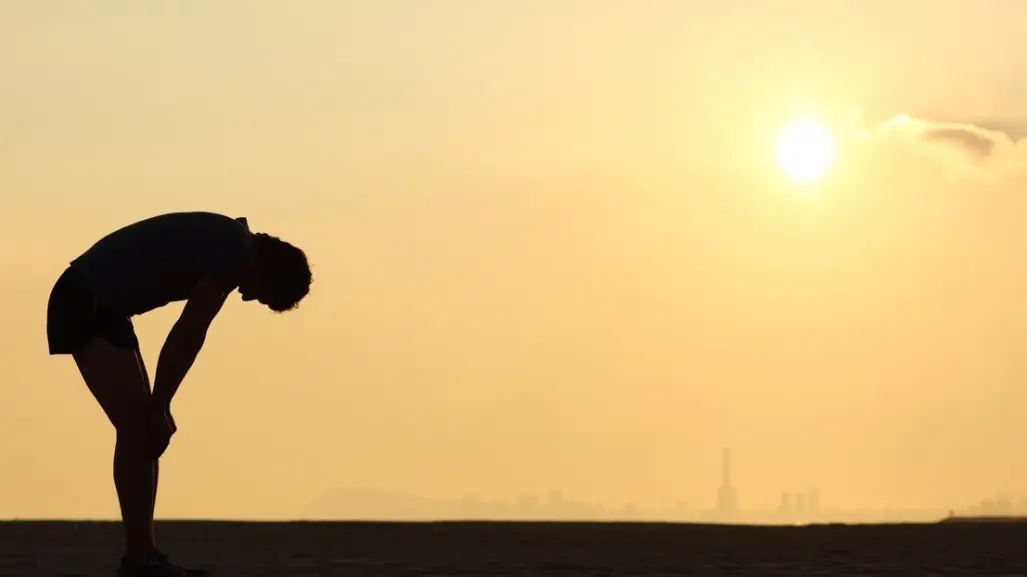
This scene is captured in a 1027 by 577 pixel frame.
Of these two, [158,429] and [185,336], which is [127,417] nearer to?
[158,429]

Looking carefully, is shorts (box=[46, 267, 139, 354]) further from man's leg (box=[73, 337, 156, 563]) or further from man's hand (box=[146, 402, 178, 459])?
man's hand (box=[146, 402, 178, 459])

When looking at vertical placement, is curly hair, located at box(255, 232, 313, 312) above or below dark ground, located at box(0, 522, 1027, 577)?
above

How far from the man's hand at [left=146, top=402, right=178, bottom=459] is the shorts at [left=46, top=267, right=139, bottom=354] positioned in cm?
32

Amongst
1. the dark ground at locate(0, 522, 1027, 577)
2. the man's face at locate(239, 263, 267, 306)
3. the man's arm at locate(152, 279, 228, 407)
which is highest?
the man's face at locate(239, 263, 267, 306)

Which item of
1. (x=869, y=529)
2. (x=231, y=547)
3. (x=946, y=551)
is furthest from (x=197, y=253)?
(x=869, y=529)

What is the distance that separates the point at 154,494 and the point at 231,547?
11.5 feet

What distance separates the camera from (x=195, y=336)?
Result: 823 centimetres

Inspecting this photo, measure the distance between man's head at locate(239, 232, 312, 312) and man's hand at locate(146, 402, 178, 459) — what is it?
66cm

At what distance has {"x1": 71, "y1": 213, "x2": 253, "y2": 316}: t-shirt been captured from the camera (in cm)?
825

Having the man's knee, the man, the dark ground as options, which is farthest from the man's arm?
the dark ground

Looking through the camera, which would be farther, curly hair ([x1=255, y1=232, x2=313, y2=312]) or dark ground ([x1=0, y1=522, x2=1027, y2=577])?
dark ground ([x1=0, y1=522, x2=1027, y2=577])

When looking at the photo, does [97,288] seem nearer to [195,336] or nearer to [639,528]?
[195,336]

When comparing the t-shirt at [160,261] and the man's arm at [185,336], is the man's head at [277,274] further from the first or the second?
the man's arm at [185,336]

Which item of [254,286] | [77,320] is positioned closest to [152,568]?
[77,320]
